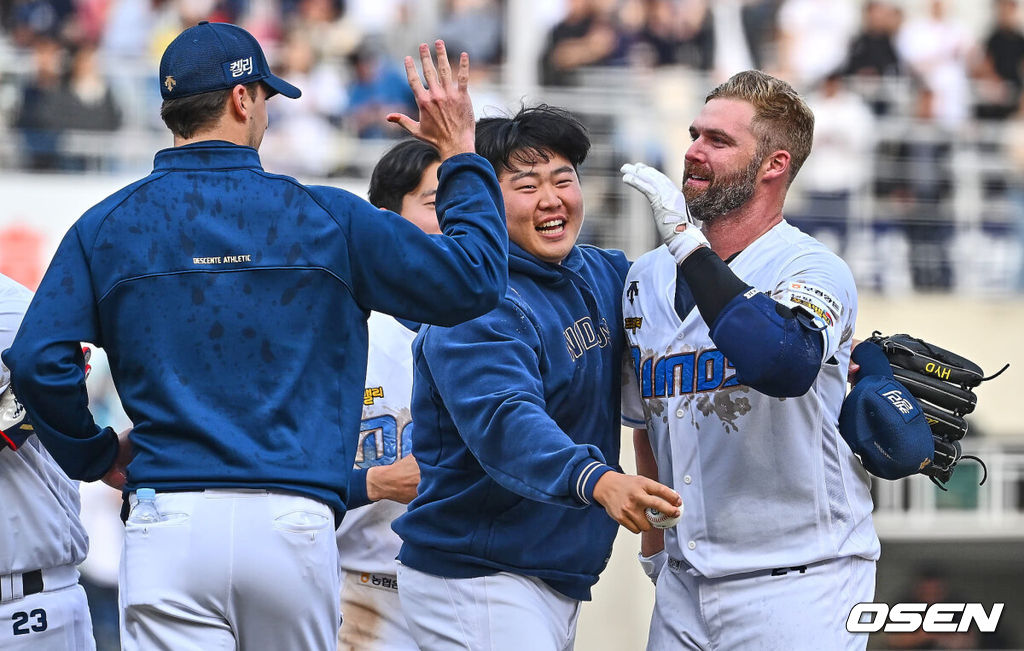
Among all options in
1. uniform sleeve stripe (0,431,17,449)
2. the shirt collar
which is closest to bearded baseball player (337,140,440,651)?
uniform sleeve stripe (0,431,17,449)

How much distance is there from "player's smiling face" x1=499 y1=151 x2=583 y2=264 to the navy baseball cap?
0.89 meters

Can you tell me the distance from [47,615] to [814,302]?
2.43 meters

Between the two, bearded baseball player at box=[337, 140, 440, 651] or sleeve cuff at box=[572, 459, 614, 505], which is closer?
sleeve cuff at box=[572, 459, 614, 505]

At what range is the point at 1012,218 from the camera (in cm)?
1384

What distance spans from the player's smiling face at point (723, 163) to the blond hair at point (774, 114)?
0.03 meters

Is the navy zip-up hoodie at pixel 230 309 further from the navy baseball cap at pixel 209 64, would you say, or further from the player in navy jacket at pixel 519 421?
the player in navy jacket at pixel 519 421

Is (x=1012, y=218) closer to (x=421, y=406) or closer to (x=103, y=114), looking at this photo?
(x=103, y=114)

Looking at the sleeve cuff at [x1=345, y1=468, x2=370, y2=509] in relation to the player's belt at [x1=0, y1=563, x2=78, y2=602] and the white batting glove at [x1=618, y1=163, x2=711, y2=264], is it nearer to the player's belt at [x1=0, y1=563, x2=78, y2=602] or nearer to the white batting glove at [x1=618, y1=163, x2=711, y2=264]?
the player's belt at [x1=0, y1=563, x2=78, y2=602]

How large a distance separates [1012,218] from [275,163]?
21.0 ft

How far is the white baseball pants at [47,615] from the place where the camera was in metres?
4.62

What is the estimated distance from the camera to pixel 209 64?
152 inches

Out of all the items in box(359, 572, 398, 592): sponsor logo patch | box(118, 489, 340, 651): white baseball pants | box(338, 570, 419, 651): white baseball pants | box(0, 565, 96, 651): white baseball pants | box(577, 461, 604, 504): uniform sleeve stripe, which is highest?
box(577, 461, 604, 504): uniform sleeve stripe

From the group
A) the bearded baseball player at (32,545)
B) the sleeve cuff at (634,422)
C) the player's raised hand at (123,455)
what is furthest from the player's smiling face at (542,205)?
the bearded baseball player at (32,545)

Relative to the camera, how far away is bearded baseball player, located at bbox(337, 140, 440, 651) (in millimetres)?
5469
